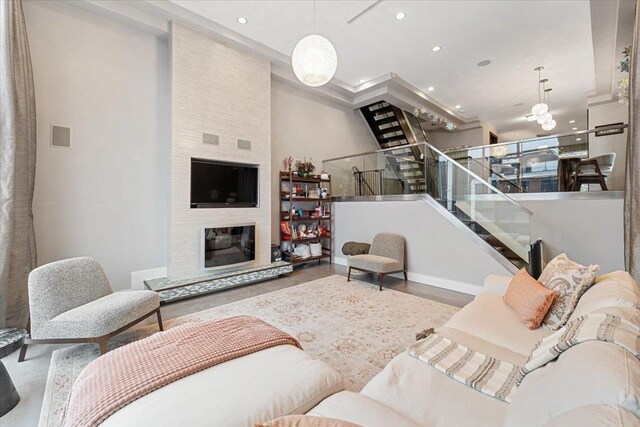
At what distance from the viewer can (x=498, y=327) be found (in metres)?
1.96

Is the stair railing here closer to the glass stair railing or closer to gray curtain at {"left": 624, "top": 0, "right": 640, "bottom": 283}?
the glass stair railing

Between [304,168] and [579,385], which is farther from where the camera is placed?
[304,168]

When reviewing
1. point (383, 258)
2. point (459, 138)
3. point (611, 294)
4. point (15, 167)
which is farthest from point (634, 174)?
point (459, 138)

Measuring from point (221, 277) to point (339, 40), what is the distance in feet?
14.6

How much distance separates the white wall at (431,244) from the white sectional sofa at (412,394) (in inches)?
99.2

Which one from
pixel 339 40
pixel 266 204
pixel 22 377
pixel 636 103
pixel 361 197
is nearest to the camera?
pixel 22 377

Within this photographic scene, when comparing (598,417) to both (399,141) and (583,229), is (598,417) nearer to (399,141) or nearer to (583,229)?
(583,229)

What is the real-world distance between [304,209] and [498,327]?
4848mm

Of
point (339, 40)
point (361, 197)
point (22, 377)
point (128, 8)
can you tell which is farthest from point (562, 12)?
point (22, 377)

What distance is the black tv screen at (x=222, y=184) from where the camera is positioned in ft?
14.6

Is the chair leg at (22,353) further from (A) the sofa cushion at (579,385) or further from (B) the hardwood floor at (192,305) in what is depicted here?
(A) the sofa cushion at (579,385)

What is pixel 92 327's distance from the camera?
2227 millimetres

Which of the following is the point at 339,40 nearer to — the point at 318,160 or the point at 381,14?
the point at 381,14

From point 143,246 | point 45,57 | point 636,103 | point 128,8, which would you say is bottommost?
point 143,246
